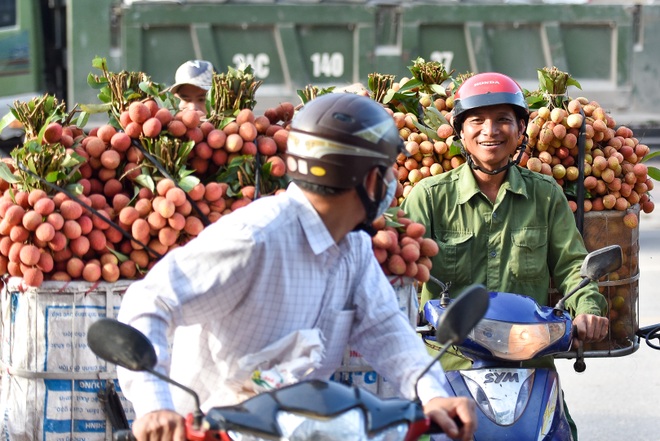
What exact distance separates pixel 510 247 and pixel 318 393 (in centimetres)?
215

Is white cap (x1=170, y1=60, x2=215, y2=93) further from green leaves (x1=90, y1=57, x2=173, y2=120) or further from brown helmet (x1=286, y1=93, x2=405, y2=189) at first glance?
brown helmet (x1=286, y1=93, x2=405, y2=189)

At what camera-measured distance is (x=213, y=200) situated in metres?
3.80

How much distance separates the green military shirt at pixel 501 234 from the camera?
4406mm

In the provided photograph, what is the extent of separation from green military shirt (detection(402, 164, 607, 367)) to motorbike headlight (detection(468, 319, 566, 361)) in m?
0.65

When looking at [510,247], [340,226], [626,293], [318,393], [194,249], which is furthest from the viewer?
[626,293]

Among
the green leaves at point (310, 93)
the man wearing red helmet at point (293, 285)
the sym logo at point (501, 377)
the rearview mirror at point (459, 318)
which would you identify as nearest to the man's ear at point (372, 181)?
the man wearing red helmet at point (293, 285)

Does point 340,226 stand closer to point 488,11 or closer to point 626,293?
point 626,293

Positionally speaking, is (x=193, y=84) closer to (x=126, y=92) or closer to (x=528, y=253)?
(x=126, y=92)

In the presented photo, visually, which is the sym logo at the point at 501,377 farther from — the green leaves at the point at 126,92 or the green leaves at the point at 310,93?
the green leaves at the point at 126,92

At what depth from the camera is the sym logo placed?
148 inches

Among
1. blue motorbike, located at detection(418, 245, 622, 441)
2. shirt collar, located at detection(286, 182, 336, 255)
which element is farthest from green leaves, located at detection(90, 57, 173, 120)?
shirt collar, located at detection(286, 182, 336, 255)

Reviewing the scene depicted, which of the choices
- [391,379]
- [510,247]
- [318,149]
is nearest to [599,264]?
[510,247]

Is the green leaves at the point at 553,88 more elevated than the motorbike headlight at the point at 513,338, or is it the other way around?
the green leaves at the point at 553,88

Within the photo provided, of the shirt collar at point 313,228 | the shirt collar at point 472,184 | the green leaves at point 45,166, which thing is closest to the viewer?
the shirt collar at point 313,228
